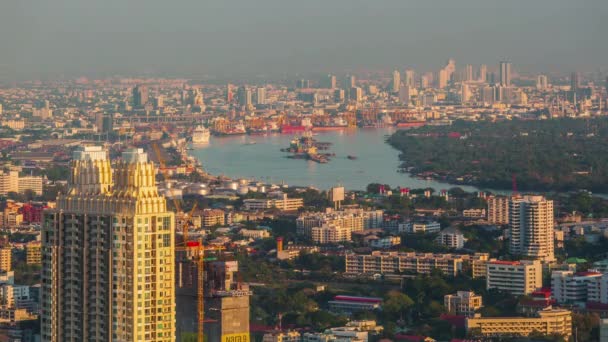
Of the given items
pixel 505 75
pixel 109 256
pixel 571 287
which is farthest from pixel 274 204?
pixel 505 75

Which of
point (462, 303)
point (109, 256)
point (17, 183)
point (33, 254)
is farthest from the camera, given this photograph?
point (17, 183)

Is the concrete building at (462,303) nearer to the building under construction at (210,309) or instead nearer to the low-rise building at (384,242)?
the building under construction at (210,309)

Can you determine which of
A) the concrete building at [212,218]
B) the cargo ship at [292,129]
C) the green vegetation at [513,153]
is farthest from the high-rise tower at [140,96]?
the concrete building at [212,218]

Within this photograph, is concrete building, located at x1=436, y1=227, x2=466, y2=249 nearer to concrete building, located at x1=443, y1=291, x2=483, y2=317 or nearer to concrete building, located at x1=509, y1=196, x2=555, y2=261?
concrete building, located at x1=509, y1=196, x2=555, y2=261

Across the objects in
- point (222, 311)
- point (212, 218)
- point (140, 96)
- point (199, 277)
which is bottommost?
point (212, 218)

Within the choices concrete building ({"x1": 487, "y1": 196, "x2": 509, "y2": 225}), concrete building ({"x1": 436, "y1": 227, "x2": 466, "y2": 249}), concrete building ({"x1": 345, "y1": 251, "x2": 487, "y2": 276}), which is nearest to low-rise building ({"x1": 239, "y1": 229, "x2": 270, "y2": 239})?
concrete building ({"x1": 436, "y1": 227, "x2": 466, "y2": 249})

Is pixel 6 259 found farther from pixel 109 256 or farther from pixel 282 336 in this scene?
pixel 109 256
